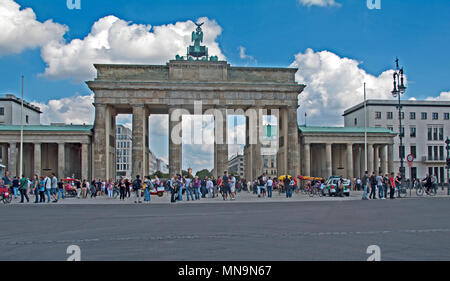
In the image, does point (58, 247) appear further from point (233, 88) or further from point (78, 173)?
point (78, 173)

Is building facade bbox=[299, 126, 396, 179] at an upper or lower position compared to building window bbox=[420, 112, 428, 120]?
lower

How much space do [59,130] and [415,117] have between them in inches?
2456

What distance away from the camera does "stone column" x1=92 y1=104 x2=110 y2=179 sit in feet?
190

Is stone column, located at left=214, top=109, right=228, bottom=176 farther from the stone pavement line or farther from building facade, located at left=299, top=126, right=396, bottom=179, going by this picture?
the stone pavement line

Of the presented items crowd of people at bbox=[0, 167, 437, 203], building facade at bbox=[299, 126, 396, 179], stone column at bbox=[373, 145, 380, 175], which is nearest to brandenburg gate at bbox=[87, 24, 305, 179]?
building facade at bbox=[299, 126, 396, 179]

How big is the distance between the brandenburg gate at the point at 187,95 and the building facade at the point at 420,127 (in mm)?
28367

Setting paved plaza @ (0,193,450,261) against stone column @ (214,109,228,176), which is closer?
paved plaza @ (0,193,450,261)

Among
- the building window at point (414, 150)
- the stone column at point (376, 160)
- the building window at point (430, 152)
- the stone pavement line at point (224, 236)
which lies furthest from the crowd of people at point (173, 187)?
the building window at point (430, 152)

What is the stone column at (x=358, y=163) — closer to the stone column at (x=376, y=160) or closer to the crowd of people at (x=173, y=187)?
the stone column at (x=376, y=160)

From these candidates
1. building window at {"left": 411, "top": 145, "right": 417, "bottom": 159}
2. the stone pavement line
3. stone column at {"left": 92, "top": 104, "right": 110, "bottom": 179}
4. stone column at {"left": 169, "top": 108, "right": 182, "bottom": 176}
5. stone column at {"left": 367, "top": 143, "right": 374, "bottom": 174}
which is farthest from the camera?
building window at {"left": 411, "top": 145, "right": 417, "bottom": 159}

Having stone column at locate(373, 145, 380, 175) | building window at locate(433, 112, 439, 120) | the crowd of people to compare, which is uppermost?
building window at locate(433, 112, 439, 120)

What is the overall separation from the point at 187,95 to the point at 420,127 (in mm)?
48095

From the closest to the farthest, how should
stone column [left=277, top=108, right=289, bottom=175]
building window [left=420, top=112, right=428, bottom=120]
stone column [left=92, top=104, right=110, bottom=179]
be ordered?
stone column [left=92, top=104, right=110, bottom=179] < stone column [left=277, top=108, right=289, bottom=175] < building window [left=420, top=112, right=428, bottom=120]
